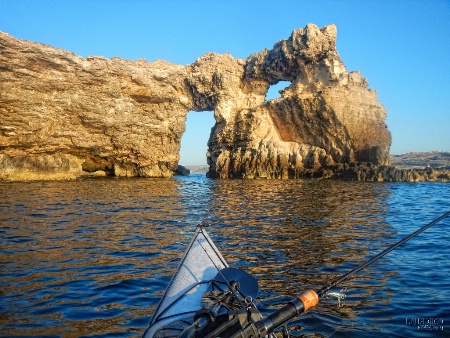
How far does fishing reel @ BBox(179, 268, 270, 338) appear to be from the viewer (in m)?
3.26

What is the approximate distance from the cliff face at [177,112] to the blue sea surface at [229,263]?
78.3ft

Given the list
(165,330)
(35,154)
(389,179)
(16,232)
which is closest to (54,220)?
(16,232)

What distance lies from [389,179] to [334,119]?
1155cm

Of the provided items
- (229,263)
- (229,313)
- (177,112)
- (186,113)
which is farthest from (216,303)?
(186,113)

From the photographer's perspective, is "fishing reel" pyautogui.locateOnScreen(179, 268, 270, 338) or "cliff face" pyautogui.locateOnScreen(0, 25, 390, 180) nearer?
"fishing reel" pyautogui.locateOnScreen(179, 268, 270, 338)

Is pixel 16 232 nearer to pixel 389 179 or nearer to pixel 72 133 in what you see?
pixel 72 133

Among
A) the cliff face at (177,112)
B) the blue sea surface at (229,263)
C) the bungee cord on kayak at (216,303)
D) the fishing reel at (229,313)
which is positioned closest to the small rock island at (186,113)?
the cliff face at (177,112)

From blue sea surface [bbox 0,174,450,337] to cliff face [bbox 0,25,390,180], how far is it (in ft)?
78.3

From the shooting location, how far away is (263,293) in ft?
22.8

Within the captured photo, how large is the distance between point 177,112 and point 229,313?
4671cm

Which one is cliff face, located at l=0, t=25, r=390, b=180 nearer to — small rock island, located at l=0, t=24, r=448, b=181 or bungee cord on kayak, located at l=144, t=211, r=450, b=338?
small rock island, located at l=0, t=24, r=448, b=181

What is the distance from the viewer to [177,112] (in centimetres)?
4891

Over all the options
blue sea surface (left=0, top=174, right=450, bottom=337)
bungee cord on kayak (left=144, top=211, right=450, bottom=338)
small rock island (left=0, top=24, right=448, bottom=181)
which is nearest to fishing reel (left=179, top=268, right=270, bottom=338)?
bungee cord on kayak (left=144, top=211, right=450, bottom=338)

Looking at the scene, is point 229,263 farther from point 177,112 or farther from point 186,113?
point 186,113
